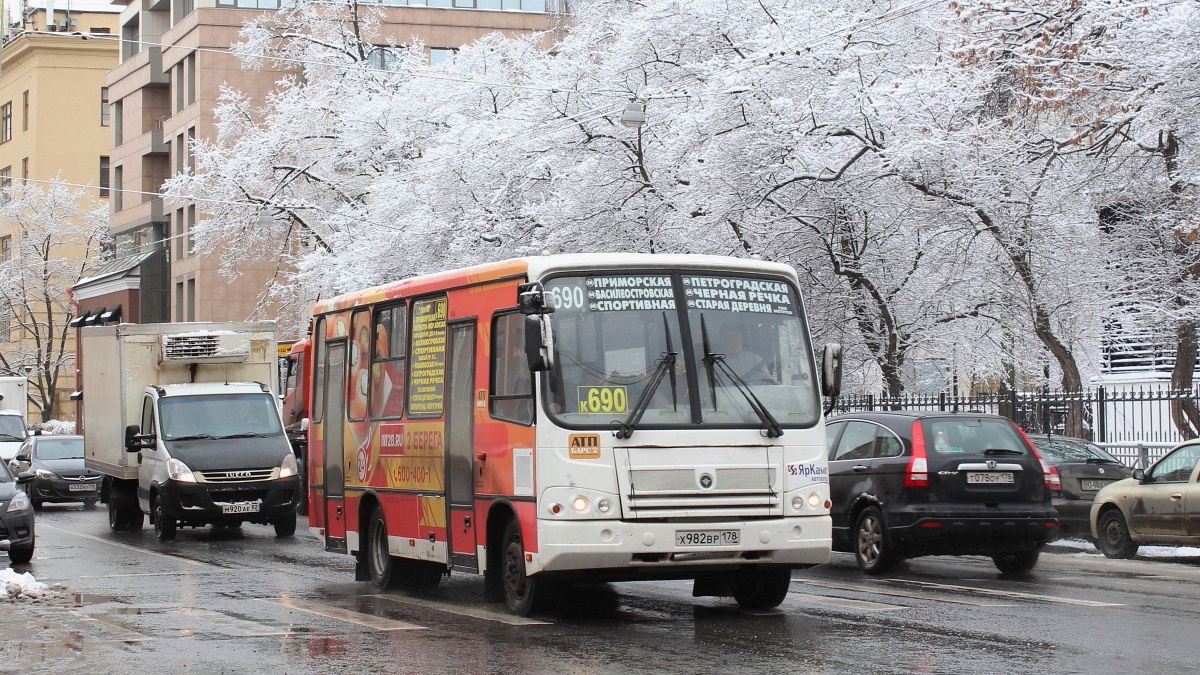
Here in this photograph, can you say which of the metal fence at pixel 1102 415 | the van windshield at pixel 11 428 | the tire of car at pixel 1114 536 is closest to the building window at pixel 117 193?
the van windshield at pixel 11 428

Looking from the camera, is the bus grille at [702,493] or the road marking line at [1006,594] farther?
the road marking line at [1006,594]

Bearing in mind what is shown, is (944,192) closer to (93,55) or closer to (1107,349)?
(1107,349)

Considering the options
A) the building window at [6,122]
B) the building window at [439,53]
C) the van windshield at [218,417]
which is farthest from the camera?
the building window at [6,122]

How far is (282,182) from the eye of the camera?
4550 cm

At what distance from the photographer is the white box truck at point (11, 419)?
3919cm

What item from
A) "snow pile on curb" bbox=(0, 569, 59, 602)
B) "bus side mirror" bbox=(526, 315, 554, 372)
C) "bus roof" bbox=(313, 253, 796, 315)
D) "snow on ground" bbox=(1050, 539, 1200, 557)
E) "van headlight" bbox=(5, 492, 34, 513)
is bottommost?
"snow on ground" bbox=(1050, 539, 1200, 557)

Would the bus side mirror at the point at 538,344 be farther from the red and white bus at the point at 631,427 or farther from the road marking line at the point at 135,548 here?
the road marking line at the point at 135,548

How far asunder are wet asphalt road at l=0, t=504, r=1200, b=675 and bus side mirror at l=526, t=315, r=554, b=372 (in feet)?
6.14

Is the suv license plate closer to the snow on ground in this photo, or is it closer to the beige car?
the beige car

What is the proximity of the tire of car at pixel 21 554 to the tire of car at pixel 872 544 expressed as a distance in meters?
9.34

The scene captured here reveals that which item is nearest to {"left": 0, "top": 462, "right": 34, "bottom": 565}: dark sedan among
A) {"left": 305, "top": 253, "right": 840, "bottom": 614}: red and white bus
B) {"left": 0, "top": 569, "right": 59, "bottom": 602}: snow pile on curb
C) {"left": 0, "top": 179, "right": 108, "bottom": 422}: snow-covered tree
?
{"left": 0, "top": 569, "right": 59, "bottom": 602}: snow pile on curb

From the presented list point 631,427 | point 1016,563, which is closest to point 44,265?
point 1016,563

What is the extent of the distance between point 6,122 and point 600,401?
9736 cm

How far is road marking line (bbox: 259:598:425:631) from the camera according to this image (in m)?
12.0
